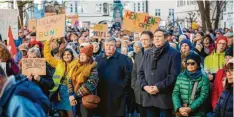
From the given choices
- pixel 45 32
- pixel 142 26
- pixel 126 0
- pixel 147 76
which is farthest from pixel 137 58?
pixel 126 0

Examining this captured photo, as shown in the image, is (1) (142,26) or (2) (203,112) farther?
(1) (142,26)

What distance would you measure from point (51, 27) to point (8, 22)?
37.2 inches

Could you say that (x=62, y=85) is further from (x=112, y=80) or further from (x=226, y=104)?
(x=226, y=104)

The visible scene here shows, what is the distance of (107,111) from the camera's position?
8492 millimetres

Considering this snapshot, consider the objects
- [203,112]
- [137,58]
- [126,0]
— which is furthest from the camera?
→ [126,0]

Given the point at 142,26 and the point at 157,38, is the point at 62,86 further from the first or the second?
the point at 142,26

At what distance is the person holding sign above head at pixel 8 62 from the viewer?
4.48 metres

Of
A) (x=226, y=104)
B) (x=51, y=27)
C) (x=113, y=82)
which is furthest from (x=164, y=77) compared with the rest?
(x=51, y=27)

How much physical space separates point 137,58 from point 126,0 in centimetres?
8968

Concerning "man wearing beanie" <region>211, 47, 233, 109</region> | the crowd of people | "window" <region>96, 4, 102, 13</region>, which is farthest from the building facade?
"man wearing beanie" <region>211, 47, 233, 109</region>

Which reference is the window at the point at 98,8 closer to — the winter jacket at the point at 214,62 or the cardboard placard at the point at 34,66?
the winter jacket at the point at 214,62

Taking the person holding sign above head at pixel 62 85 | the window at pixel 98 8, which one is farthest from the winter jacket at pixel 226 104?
the window at pixel 98 8

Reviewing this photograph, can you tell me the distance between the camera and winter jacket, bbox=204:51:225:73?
30.5 ft

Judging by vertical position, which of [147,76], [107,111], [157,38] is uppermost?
[157,38]
